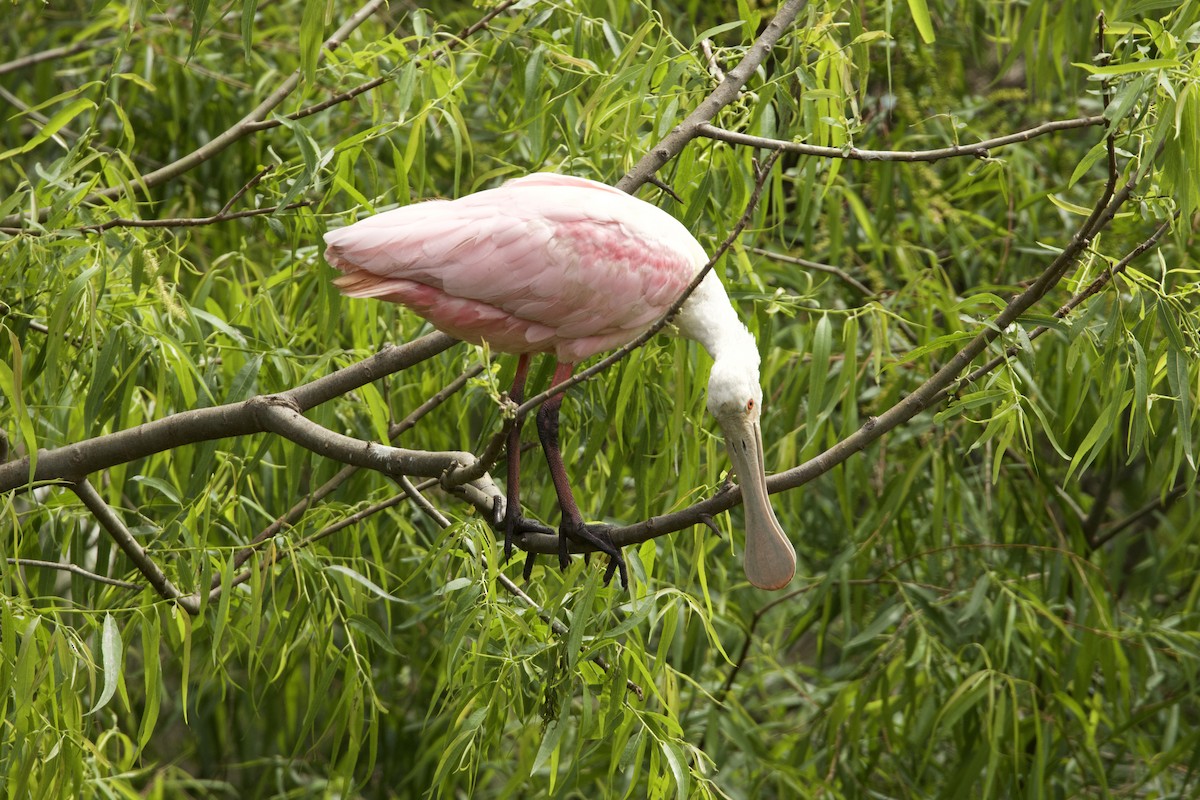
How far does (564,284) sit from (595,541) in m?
0.42

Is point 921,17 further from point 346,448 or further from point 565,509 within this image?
point 346,448

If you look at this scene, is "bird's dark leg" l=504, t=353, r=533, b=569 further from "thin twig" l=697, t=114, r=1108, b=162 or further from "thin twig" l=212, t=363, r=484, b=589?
"thin twig" l=697, t=114, r=1108, b=162

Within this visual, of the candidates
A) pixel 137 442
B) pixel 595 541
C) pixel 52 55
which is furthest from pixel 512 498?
pixel 52 55

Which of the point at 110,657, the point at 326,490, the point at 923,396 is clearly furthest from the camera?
the point at 326,490

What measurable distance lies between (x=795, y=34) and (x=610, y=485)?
96 cm

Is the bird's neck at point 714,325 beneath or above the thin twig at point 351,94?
beneath

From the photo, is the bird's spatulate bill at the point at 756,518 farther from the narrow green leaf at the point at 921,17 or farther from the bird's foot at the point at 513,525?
the narrow green leaf at the point at 921,17

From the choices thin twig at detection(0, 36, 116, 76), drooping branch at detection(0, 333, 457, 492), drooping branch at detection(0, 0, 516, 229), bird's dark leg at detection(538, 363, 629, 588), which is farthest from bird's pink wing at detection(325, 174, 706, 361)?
thin twig at detection(0, 36, 116, 76)

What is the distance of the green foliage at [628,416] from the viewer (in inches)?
88.7

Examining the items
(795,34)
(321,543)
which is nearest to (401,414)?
(321,543)

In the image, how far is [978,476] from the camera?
401 centimetres

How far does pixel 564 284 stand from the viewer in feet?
7.79

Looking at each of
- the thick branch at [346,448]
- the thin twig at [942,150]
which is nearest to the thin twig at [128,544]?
the thick branch at [346,448]

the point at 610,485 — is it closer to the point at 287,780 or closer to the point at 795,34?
the point at 795,34
